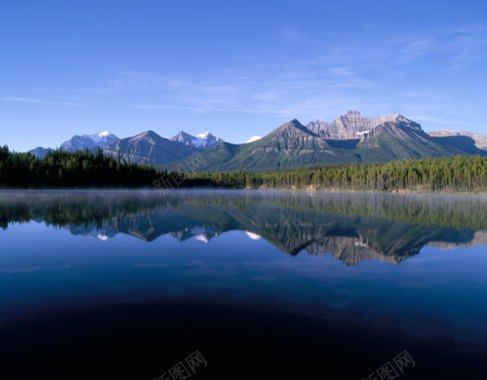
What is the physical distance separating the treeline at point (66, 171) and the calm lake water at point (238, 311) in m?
108

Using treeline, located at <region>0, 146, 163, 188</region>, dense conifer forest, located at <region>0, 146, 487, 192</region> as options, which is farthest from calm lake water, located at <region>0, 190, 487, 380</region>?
dense conifer forest, located at <region>0, 146, 487, 192</region>

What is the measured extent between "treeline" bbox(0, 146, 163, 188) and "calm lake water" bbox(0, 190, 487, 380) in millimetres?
108483

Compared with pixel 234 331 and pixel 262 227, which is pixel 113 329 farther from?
pixel 262 227

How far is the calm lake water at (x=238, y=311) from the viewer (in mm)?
9953

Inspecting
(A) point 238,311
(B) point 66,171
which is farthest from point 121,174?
(A) point 238,311

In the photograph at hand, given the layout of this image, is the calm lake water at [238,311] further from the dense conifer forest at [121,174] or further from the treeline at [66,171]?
the dense conifer forest at [121,174]

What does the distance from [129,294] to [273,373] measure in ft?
25.8

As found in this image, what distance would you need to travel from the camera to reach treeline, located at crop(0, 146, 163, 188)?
122 m

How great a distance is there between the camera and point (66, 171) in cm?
13462

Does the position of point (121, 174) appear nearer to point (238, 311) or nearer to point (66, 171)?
point (66, 171)

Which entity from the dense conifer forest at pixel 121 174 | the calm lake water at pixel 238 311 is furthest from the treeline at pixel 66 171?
the calm lake water at pixel 238 311

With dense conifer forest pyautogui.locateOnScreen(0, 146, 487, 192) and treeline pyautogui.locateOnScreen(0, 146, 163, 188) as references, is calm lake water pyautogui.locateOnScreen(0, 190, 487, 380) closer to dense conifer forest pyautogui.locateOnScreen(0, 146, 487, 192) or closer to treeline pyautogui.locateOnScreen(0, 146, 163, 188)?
treeline pyautogui.locateOnScreen(0, 146, 163, 188)

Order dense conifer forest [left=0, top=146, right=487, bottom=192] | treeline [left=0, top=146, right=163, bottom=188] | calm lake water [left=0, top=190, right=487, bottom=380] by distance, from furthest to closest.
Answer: dense conifer forest [left=0, top=146, right=487, bottom=192], treeline [left=0, top=146, right=163, bottom=188], calm lake water [left=0, top=190, right=487, bottom=380]

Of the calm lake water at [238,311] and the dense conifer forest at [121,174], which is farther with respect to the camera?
the dense conifer forest at [121,174]
